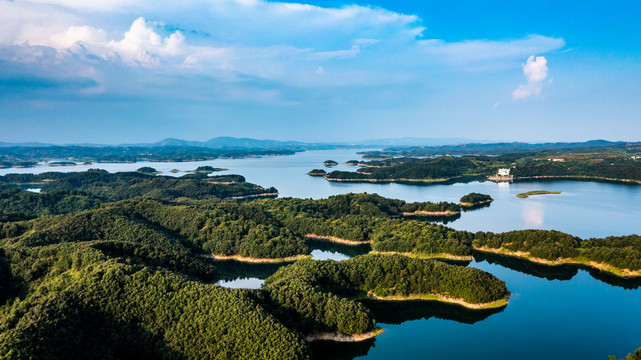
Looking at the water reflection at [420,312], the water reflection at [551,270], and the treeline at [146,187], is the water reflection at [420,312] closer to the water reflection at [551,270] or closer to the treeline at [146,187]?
the water reflection at [551,270]

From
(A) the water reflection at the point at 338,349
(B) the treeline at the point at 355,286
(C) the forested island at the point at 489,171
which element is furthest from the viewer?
(C) the forested island at the point at 489,171

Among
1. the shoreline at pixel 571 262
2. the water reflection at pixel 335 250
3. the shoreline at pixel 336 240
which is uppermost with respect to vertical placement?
the shoreline at pixel 571 262

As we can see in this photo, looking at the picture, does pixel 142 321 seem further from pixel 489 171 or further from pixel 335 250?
pixel 489 171

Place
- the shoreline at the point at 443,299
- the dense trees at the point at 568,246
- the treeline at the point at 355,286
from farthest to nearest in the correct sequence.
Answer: the dense trees at the point at 568,246 → the shoreline at the point at 443,299 → the treeline at the point at 355,286

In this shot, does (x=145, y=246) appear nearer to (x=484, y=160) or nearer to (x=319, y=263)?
(x=319, y=263)

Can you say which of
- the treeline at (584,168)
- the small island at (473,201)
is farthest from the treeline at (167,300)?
the treeline at (584,168)

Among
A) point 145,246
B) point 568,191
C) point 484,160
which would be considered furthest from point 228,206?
point 484,160

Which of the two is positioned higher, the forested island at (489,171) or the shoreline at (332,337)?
the forested island at (489,171)
